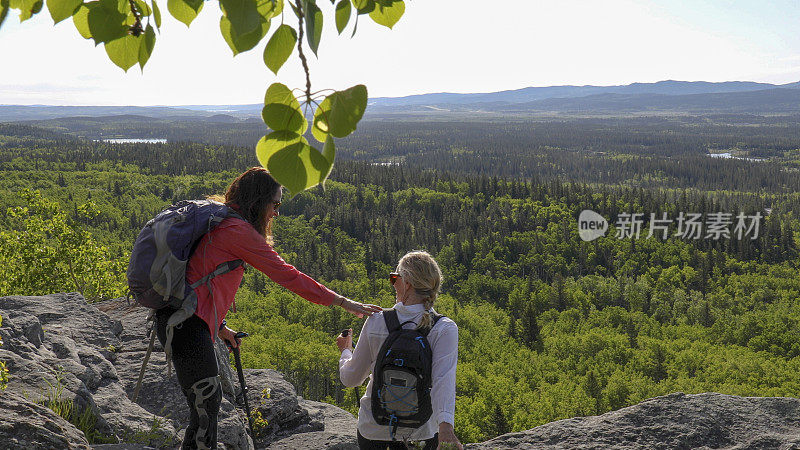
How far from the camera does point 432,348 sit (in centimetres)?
317

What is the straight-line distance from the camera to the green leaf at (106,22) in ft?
2.70

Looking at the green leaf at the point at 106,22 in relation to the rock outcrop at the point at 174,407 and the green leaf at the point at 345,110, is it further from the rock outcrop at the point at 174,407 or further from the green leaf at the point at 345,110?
the rock outcrop at the point at 174,407

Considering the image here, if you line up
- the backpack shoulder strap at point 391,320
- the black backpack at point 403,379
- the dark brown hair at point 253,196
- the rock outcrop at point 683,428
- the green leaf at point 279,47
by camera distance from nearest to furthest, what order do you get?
the green leaf at point 279,47 < the black backpack at point 403,379 < the backpack shoulder strap at point 391,320 < the dark brown hair at point 253,196 < the rock outcrop at point 683,428

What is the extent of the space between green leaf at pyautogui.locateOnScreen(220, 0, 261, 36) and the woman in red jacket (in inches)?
97.8

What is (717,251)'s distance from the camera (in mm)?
87438

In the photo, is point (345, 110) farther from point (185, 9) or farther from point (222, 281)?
point (222, 281)

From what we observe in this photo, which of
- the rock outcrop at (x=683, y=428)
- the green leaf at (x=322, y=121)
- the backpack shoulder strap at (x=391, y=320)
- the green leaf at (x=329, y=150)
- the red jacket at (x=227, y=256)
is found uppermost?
the green leaf at (x=322, y=121)

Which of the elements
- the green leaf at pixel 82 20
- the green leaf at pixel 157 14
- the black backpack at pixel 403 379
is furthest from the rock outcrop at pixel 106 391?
the green leaf at pixel 157 14

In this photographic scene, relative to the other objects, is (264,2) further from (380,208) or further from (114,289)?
(380,208)

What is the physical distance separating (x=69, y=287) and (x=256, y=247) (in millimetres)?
21985

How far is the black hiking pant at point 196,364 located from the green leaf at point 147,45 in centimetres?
246

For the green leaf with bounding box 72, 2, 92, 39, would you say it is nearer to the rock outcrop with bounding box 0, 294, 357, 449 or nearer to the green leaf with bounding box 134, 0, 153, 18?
the green leaf with bounding box 134, 0, 153, 18

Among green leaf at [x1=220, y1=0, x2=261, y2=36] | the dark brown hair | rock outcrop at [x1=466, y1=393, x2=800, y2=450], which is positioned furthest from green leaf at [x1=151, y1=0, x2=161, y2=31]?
rock outcrop at [x1=466, y1=393, x2=800, y2=450]

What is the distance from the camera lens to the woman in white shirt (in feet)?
10.2
